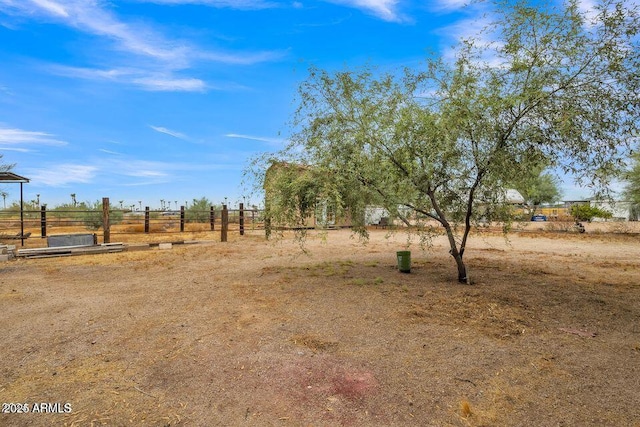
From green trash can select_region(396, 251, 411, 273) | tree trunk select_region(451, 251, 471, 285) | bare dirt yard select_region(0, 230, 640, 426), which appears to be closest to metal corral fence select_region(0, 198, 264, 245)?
green trash can select_region(396, 251, 411, 273)

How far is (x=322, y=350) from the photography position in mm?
3834

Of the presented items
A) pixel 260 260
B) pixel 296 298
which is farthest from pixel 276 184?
pixel 260 260

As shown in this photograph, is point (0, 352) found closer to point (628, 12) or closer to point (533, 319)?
point (533, 319)

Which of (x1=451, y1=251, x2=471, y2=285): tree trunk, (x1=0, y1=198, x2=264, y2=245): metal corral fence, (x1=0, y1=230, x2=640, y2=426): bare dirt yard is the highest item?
(x1=0, y1=198, x2=264, y2=245): metal corral fence

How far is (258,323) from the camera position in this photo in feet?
15.3

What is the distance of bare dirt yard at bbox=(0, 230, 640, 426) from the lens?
9.24 feet

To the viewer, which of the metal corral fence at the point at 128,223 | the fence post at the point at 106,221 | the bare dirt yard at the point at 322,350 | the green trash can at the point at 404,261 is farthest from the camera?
the metal corral fence at the point at 128,223

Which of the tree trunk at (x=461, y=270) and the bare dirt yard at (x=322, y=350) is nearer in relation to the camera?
the bare dirt yard at (x=322, y=350)

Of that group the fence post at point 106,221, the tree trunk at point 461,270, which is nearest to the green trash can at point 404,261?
the tree trunk at point 461,270

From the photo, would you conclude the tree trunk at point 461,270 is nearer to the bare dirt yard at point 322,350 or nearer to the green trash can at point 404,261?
the bare dirt yard at point 322,350

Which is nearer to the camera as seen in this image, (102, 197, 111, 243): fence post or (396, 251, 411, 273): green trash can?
(396, 251, 411, 273): green trash can

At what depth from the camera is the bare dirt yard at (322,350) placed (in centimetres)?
282

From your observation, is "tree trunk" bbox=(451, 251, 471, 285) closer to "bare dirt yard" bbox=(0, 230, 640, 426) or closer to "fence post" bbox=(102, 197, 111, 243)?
"bare dirt yard" bbox=(0, 230, 640, 426)

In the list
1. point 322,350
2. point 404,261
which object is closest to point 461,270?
point 404,261
